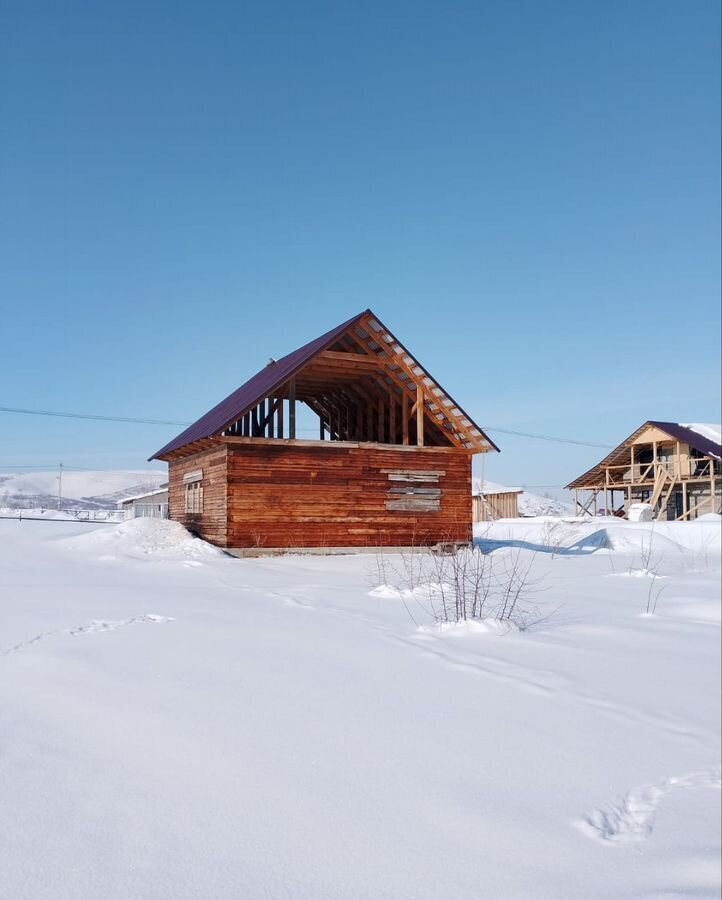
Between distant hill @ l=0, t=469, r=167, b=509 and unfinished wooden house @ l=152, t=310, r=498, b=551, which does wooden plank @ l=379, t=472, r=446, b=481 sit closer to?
unfinished wooden house @ l=152, t=310, r=498, b=551

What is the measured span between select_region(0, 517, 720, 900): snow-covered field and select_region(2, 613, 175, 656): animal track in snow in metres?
0.04

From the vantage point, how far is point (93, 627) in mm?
6672

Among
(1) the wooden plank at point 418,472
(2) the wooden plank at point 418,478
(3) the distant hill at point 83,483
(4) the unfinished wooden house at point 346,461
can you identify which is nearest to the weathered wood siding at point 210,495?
(4) the unfinished wooden house at point 346,461

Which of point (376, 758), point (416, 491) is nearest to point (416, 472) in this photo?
point (416, 491)

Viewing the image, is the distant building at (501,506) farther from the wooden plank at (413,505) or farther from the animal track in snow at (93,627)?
the animal track in snow at (93,627)

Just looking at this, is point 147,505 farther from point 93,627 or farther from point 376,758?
point 376,758

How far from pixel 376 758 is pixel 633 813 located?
1.38m

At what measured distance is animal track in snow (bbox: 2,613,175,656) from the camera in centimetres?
596

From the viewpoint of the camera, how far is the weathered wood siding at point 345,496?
58.2ft

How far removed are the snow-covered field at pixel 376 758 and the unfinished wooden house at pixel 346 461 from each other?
11339mm

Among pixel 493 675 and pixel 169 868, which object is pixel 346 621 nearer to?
pixel 493 675

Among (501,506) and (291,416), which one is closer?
(291,416)

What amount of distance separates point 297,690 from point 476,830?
2.06 m

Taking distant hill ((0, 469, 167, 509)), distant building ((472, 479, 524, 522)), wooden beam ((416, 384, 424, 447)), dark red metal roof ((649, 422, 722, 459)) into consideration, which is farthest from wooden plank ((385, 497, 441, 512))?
distant hill ((0, 469, 167, 509))
